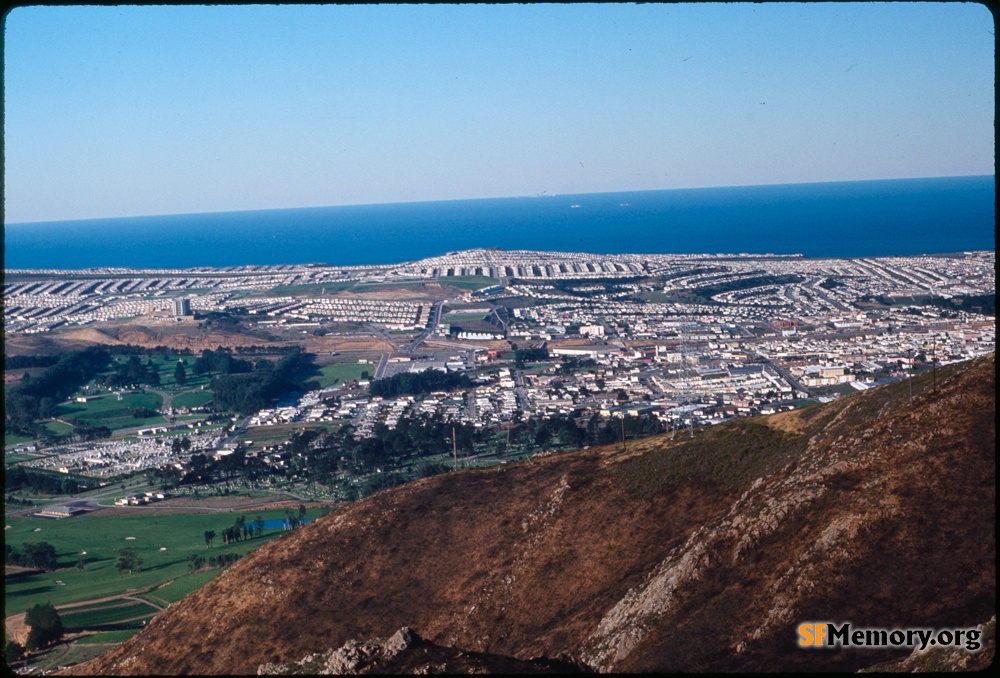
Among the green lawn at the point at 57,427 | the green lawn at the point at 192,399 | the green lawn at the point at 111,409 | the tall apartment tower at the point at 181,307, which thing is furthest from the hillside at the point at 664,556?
the tall apartment tower at the point at 181,307

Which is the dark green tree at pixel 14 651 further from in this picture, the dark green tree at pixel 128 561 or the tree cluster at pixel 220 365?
the tree cluster at pixel 220 365

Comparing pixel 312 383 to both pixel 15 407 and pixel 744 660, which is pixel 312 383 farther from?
pixel 744 660

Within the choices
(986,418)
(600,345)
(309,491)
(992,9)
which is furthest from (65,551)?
(600,345)

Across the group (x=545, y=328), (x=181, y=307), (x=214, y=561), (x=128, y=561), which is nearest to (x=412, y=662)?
(x=214, y=561)

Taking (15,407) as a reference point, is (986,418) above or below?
above

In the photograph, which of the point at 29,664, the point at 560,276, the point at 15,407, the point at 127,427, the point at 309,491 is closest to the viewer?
the point at 29,664

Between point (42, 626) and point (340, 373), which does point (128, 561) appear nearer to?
point (42, 626)
